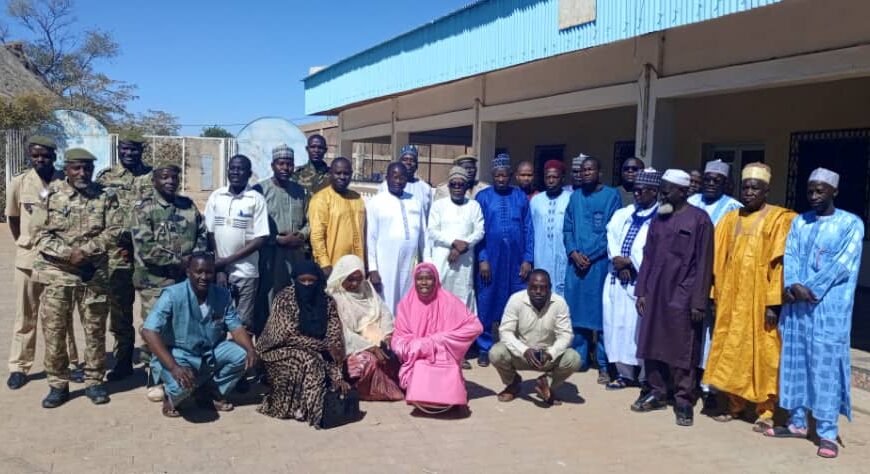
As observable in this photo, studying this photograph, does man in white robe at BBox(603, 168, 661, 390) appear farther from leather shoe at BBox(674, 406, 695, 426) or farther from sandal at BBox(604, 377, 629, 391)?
leather shoe at BBox(674, 406, 695, 426)

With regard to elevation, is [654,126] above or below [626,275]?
above

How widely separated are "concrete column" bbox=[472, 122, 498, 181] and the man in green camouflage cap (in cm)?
672

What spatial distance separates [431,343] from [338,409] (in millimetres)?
804

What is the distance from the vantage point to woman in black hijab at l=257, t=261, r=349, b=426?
15.3 feet

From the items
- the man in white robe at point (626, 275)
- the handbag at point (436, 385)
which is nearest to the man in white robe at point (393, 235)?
the handbag at point (436, 385)

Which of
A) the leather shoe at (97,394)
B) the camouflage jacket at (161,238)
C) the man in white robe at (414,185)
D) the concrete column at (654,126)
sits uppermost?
the concrete column at (654,126)

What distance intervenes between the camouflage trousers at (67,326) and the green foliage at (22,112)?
1726cm

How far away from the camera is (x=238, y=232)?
5.38m

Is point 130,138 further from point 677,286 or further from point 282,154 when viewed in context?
point 677,286

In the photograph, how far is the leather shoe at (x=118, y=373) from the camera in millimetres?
5380

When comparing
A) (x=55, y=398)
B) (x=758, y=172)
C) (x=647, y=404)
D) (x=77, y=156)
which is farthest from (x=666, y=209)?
(x=55, y=398)

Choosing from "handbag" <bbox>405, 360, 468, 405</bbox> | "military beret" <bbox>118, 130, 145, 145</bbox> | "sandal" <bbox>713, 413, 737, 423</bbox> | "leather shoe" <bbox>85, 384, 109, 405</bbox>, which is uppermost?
"military beret" <bbox>118, 130, 145, 145</bbox>

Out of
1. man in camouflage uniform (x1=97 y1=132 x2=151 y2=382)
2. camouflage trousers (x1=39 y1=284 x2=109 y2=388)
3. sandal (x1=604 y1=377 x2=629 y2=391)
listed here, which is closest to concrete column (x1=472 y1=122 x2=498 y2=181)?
sandal (x1=604 y1=377 x2=629 y2=391)

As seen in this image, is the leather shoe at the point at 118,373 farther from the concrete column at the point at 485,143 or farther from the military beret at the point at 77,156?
the concrete column at the point at 485,143
